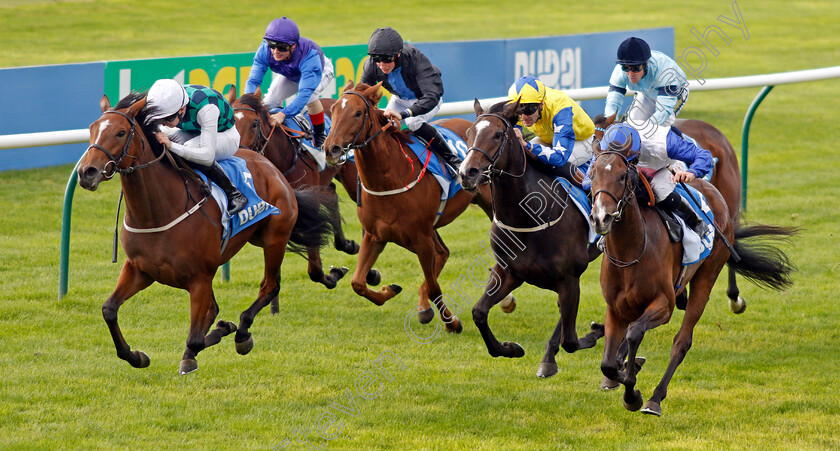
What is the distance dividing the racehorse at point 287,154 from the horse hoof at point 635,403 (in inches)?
111

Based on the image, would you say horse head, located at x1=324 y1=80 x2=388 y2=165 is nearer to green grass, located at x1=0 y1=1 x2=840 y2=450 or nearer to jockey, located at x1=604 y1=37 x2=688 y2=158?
green grass, located at x1=0 y1=1 x2=840 y2=450

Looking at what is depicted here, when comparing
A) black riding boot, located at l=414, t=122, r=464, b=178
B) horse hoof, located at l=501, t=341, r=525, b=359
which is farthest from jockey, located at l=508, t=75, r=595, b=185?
horse hoof, located at l=501, t=341, r=525, b=359

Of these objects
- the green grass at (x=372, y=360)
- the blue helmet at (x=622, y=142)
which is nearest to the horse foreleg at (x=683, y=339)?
the green grass at (x=372, y=360)

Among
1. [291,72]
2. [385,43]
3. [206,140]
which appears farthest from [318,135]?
[206,140]

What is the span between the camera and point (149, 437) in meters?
5.27

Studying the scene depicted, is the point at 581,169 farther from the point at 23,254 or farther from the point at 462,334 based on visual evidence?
the point at 23,254

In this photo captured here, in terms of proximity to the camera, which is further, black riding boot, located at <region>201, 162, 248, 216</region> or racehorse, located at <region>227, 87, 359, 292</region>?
racehorse, located at <region>227, 87, 359, 292</region>

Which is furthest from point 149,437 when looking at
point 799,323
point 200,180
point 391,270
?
point 799,323

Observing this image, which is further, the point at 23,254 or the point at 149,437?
the point at 23,254

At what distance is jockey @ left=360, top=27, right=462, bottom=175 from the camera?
22.9ft

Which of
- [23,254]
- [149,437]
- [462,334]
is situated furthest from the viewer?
[23,254]

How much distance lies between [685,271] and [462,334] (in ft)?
6.93

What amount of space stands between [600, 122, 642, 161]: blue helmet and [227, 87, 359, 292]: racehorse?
2.81 meters

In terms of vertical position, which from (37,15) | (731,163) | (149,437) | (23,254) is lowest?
(37,15)
